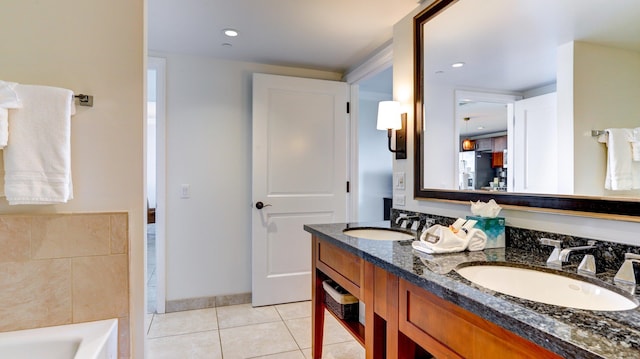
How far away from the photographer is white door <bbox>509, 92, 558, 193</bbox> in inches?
47.2

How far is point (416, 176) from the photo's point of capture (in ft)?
6.36

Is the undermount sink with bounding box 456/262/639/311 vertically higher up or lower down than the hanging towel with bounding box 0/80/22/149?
lower down

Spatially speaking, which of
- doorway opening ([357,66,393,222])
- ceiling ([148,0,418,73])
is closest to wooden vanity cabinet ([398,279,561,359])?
ceiling ([148,0,418,73])

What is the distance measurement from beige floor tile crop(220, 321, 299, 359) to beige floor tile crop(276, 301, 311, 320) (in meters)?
0.14

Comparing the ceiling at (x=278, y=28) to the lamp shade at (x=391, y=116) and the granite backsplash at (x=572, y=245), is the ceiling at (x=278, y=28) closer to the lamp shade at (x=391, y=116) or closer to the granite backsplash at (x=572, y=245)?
the lamp shade at (x=391, y=116)

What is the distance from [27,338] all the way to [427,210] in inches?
72.4

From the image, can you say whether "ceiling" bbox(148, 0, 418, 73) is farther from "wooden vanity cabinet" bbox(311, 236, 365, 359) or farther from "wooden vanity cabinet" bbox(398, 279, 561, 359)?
"wooden vanity cabinet" bbox(398, 279, 561, 359)

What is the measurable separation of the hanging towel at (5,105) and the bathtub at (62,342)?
679 mm

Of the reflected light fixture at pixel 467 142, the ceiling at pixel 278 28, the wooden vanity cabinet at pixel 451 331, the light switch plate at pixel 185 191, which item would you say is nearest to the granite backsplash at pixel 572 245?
the reflected light fixture at pixel 467 142

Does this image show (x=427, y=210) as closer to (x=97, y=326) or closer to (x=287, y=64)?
(x=97, y=326)

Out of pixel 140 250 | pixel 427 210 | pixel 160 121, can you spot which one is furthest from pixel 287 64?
pixel 140 250

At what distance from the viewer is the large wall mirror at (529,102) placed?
101cm

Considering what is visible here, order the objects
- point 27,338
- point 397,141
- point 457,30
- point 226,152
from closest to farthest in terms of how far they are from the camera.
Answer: point 27,338
point 457,30
point 397,141
point 226,152

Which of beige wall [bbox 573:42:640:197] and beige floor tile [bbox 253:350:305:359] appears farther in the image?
beige floor tile [bbox 253:350:305:359]
